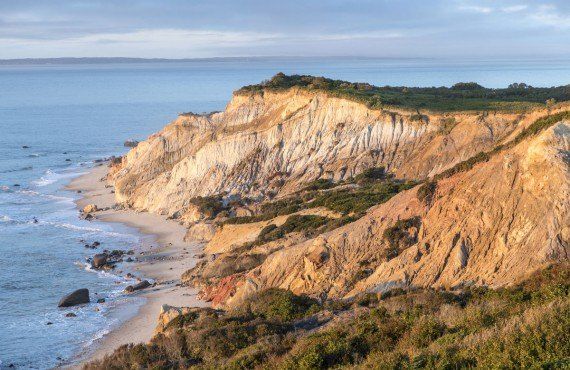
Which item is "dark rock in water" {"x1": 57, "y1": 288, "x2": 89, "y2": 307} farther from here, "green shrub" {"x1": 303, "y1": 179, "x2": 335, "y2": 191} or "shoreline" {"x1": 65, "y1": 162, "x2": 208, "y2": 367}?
"green shrub" {"x1": 303, "y1": 179, "x2": 335, "y2": 191}

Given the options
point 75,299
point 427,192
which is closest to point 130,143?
point 75,299

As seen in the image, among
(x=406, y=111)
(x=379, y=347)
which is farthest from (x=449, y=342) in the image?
(x=406, y=111)

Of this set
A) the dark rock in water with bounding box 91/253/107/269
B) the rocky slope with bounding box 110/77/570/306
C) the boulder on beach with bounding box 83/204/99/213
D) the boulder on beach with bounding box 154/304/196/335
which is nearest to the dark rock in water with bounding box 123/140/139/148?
the rocky slope with bounding box 110/77/570/306

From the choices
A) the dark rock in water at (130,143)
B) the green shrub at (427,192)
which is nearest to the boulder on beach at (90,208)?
the green shrub at (427,192)

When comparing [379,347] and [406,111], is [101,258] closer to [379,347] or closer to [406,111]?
[406,111]

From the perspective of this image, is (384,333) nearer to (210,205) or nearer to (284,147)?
(210,205)

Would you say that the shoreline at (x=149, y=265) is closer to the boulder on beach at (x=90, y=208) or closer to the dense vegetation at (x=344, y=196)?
the boulder on beach at (x=90, y=208)

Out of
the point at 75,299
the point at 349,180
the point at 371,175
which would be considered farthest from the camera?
the point at 349,180
